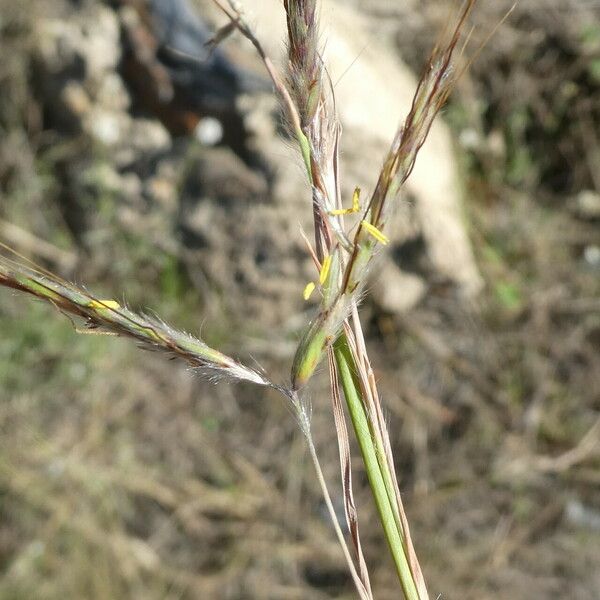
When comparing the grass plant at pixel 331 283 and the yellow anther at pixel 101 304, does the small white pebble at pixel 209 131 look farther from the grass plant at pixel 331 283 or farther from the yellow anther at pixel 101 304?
the yellow anther at pixel 101 304

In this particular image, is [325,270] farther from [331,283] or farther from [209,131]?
[209,131]

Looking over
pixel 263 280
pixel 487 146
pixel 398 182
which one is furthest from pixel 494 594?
pixel 398 182

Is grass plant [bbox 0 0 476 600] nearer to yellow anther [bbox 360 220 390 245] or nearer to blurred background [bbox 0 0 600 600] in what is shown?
yellow anther [bbox 360 220 390 245]

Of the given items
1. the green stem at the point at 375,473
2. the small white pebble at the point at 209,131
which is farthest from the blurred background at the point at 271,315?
the green stem at the point at 375,473

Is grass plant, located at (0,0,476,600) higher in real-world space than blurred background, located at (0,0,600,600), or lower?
lower

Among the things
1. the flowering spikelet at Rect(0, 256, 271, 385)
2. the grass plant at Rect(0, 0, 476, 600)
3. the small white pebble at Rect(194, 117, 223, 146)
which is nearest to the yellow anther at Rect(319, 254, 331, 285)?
the grass plant at Rect(0, 0, 476, 600)
